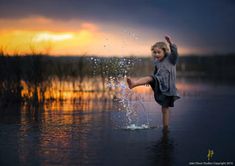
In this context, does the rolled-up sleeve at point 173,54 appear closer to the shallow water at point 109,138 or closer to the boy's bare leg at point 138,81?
the boy's bare leg at point 138,81

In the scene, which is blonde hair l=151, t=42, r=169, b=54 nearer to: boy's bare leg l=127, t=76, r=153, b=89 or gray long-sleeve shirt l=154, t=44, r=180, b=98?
gray long-sleeve shirt l=154, t=44, r=180, b=98

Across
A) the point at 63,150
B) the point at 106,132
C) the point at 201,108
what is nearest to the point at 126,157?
the point at 63,150

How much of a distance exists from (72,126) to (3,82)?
6275 mm

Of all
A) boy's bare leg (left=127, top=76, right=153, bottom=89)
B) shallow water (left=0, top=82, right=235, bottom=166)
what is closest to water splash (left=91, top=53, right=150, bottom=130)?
shallow water (left=0, top=82, right=235, bottom=166)

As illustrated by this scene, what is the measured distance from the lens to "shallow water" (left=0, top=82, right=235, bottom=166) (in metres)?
7.25

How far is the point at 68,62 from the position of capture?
63.8 ft

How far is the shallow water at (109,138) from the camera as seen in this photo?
725cm

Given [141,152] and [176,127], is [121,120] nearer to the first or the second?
[176,127]

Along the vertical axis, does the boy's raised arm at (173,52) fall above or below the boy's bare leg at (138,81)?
above

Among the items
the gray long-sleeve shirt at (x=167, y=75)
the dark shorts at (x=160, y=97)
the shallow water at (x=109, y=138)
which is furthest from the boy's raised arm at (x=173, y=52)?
the shallow water at (x=109, y=138)

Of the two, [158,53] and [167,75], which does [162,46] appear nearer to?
[158,53]

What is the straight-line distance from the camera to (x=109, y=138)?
8.98 metres

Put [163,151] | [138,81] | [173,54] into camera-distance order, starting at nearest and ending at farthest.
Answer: [163,151]
[138,81]
[173,54]

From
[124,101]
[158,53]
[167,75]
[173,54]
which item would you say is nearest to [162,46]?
[158,53]
